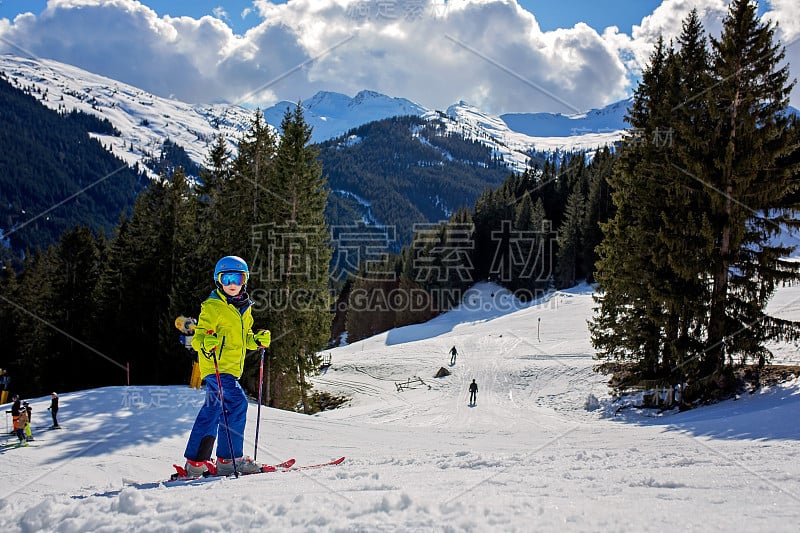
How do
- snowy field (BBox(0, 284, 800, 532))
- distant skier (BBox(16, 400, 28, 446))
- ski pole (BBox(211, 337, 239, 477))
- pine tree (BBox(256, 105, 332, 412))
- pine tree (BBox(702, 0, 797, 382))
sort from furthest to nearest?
pine tree (BBox(256, 105, 332, 412))
pine tree (BBox(702, 0, 797, 382))
distant skier (BBox(16, 400, 28, 446))
ski pole (BBox(211, 337, 239, 477))
snowy field (BBox(0, 284, 800, 532))

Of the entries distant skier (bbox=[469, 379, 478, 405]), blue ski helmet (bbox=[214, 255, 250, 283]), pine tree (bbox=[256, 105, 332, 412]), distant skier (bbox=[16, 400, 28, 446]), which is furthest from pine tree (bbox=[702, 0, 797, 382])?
distant skier (bbox=[16, 400, 28, 446])

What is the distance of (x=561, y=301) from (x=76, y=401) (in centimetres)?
4875

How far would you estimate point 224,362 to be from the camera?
21.6ft

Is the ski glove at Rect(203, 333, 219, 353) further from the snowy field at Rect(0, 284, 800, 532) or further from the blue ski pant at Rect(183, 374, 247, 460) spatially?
the snowy field at Rect(0, 284, 800, 532)

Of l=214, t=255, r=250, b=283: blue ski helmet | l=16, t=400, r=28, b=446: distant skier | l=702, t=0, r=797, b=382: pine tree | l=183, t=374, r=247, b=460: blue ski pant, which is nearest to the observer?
l=214, t=255, r=250, b=283: blue ski helmet

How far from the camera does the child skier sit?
6.46m

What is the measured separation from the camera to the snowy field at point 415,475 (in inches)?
157

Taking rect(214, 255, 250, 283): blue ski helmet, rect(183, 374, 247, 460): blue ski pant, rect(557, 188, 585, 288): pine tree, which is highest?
rect(557, 188, 585, 288): pine tree

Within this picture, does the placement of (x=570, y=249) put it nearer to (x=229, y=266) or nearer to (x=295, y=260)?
(x=295, y=260)

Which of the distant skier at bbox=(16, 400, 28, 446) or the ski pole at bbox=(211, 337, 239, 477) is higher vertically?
the ski pole at bbox=(211, 337, 239, 477)

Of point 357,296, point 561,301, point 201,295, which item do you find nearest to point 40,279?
point 201,295

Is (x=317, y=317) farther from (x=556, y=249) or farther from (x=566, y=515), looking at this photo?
(x=556, y=249)

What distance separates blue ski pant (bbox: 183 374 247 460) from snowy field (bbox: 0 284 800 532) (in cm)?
Result: 73

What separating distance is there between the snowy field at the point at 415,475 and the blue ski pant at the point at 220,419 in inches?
28.9
